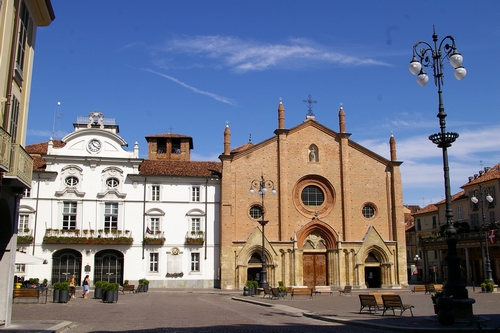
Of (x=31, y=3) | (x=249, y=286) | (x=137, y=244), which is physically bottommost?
(x=249, y=286)

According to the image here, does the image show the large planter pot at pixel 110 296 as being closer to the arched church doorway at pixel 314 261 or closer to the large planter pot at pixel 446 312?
the large planter pot at pixel 446 312

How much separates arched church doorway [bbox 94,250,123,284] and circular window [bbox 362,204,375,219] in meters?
21.6

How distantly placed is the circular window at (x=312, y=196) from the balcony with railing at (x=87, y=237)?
50.5ft

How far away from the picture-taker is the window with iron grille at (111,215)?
138 ft

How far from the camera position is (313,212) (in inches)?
1764

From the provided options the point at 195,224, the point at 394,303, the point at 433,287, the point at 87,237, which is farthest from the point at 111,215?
the point at 394,303

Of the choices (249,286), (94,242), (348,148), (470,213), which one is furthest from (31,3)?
(470,213)

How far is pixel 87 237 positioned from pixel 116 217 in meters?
2.84

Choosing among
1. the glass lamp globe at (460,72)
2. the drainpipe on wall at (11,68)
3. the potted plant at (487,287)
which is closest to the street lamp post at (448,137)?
the glass lamp globe at (460,72)

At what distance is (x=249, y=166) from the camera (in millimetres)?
44031

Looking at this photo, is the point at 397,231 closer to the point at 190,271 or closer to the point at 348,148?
the point at 348,148

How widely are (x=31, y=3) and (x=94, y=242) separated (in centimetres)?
2706

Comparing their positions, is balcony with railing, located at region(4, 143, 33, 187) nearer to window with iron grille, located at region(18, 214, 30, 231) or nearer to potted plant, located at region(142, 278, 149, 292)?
potted plant, located at region(142, 278, 149, 292)

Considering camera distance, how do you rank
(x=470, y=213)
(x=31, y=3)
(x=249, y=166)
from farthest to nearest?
(x=470, y=213), (x=249, y=166), (x=31, y=3)
